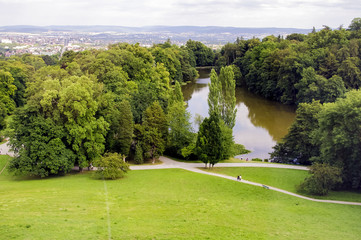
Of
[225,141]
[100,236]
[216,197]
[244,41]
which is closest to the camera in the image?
[100,236]

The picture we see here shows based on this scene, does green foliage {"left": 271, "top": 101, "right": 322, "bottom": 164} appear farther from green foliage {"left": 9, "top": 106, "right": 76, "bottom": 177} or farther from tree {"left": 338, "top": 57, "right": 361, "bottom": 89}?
green foliage {"left": 9, "top": 106, "right": 76, "bottom": 177}

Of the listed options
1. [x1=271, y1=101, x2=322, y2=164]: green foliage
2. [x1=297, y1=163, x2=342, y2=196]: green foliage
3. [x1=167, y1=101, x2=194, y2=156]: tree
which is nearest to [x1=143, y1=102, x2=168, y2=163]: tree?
[x1=167, y1=101, x2=194, y2=156]: tree

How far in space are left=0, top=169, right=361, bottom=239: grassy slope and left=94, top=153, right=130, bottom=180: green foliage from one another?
1.00 metres

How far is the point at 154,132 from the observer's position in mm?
31359

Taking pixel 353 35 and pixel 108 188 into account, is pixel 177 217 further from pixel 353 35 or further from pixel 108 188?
pixel 353 35

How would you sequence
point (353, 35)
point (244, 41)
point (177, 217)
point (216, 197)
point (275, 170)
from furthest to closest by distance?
point (244, 41) → point (353, 35) → point (275, 170) → point (216, 197) → point (177, 217)

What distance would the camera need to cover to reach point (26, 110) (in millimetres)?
26406

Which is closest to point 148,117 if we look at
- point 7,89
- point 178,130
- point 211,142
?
point 178,130

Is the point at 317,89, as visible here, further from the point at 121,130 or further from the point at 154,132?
the point at 121,130

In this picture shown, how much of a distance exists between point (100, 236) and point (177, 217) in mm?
4660

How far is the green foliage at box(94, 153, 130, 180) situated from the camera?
2591 cm

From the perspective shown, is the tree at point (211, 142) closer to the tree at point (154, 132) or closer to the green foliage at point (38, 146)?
the tree at point (154, 132)

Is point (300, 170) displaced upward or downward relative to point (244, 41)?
downward

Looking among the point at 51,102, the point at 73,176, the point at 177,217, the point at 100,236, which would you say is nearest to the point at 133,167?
the point at 73,176
